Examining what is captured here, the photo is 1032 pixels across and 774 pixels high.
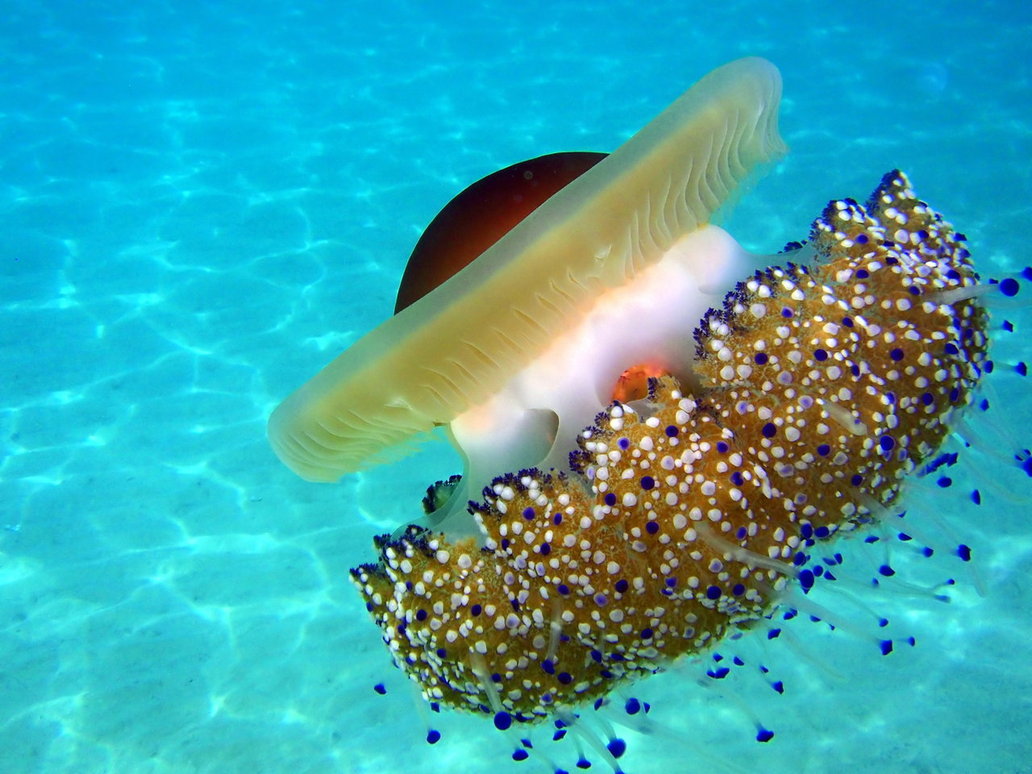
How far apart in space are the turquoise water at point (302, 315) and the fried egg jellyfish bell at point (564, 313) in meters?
0.97

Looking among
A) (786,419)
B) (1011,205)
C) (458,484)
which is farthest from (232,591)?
(1011,205)

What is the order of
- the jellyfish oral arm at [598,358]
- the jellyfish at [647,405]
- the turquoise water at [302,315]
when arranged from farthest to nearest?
the turquoise water at [302,315] → the jellyfish oral arm at [598,358] → the jellyfish at [647,405]

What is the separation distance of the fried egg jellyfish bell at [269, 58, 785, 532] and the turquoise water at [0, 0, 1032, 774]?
0.97m

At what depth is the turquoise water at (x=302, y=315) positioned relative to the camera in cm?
514

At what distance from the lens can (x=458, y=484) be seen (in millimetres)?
2357

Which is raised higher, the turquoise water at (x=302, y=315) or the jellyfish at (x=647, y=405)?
the jellyfish at (x=647, y=405)

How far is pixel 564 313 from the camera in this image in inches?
76.1

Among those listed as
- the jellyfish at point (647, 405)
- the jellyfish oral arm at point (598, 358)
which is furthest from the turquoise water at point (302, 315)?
the jellyfish oral arm at point (598, 358)

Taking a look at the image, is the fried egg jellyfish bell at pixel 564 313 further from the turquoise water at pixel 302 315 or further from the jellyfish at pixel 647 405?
the turquoise water at pixel 302 315

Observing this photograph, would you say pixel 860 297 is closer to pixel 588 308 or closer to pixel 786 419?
pixel 786 419

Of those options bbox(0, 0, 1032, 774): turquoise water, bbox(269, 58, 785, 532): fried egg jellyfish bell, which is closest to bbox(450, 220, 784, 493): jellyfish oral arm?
bbox(269, 58, 785, 532): fried egg jellyfish bell

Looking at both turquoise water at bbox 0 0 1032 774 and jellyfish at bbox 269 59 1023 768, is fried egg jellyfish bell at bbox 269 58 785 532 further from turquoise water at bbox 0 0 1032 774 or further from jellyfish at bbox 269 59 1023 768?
turquoise water at bbox 0 0 1032 774

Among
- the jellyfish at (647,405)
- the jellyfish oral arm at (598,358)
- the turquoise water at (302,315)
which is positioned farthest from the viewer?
the turquoise water at (302,315)

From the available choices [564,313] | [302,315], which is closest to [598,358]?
[564,313]
